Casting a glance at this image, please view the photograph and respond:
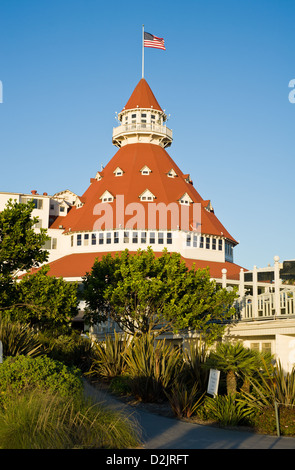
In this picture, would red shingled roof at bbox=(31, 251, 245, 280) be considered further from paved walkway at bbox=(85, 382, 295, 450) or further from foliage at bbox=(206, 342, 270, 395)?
paved walkway at bbox=(85, 382, 295, 450)

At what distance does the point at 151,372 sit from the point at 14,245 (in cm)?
1115

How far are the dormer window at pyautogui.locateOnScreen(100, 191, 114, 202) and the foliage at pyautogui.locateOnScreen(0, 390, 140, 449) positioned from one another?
4582 cm

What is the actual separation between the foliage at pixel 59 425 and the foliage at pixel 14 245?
49.5ft

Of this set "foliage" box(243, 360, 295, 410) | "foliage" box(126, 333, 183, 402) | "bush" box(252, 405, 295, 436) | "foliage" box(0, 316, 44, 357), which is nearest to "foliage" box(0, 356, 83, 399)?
"bush" box(252, 405, 295, 436)

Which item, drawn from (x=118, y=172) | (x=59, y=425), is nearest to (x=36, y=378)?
(x=59, y=425)

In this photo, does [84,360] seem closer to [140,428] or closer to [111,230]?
[140,428]

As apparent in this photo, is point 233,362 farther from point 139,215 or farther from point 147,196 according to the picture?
point 147,196

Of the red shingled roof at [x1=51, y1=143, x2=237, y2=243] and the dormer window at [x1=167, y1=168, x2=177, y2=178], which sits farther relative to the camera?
the dormer window at [x1=167, y1=168, x2=177, y2=178]

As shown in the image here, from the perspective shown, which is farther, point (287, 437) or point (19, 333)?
point (19, 333)

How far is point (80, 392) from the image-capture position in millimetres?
11859

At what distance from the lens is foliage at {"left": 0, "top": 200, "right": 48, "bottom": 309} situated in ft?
84.2

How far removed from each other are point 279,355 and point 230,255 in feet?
138

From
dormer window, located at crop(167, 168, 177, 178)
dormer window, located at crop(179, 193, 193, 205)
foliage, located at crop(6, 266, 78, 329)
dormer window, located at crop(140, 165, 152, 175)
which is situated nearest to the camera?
foliage, located at crop(6, 266, 78, 329)
